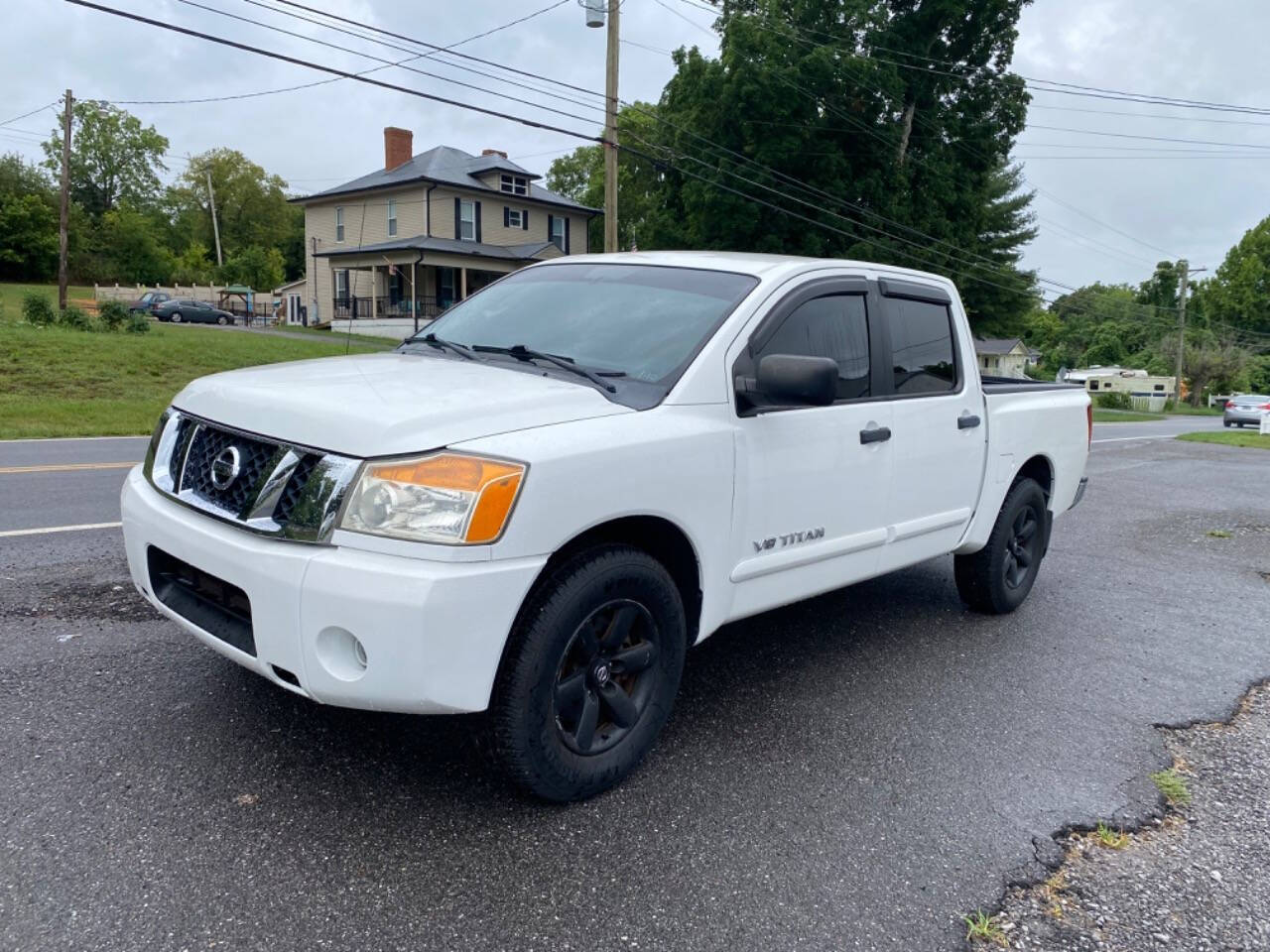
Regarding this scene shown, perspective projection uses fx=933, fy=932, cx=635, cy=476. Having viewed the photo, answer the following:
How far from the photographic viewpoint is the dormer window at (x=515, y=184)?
41344 millimetres

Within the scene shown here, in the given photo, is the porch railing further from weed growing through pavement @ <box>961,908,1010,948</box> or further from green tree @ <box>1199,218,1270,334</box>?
green tree @ <box>1199,218,1270,334</box>

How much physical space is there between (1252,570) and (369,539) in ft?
22.8

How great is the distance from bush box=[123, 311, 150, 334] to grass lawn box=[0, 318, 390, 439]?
0.91 ft

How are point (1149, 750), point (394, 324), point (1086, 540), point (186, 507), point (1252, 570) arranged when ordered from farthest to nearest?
point (394, 324)
point (1086, 540)
point (1252, 570)
point (1149, 750)
point (186, 507)

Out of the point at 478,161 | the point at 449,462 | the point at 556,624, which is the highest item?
the point at 478,161

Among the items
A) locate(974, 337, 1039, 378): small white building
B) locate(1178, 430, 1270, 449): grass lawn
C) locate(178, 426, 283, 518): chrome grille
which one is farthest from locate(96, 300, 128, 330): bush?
locate(974, 337, 1039, 378): small white building

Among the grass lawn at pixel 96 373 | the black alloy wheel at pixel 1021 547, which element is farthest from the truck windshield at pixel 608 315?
the grass lawn at pixel 96 373

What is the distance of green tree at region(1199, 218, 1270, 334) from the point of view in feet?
265

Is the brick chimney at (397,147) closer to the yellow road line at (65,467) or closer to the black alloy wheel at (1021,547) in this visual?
the yellow road line at (65,467)

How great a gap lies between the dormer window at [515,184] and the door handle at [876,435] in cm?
3981

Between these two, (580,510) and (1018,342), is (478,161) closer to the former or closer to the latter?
(580,510)

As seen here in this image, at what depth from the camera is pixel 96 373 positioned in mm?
17938

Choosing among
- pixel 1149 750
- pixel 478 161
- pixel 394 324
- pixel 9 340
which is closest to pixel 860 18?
pixel 478 161

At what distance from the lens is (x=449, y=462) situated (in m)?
2.61
